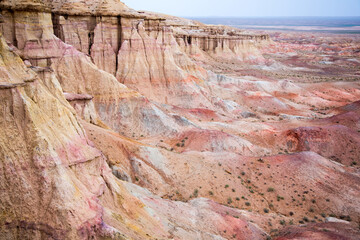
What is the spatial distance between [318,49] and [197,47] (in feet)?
319

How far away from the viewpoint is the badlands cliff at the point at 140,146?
946 cm

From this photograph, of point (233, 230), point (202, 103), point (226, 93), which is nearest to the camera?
point (233, 230)

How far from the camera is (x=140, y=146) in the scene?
69.0ft

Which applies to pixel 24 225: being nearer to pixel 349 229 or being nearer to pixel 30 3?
pixel 349 229

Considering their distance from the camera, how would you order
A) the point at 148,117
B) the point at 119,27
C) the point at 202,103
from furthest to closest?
the point at 202,103 → the point at 119,27 → the point at 148,117

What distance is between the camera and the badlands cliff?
9.46m

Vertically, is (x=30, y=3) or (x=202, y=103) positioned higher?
(x=30, y=3)

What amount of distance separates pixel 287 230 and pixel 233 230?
3139 mm

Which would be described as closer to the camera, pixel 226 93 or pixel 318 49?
pixel 226 93

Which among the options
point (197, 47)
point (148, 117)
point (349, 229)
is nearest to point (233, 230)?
point (349, 229)

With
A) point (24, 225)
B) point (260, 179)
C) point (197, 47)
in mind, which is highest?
point (197, 47)

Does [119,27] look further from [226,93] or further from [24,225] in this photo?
[24,225]

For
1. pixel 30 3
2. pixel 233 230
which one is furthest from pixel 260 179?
pixel 30 3

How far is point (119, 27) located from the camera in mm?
31703
